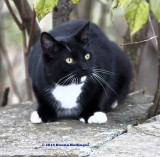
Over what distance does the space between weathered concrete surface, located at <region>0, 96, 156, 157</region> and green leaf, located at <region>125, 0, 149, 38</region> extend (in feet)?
2.40

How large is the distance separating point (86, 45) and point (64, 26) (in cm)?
50

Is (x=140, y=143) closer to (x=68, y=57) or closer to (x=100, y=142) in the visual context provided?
(x=100, y=142)

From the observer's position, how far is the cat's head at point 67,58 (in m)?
2.30

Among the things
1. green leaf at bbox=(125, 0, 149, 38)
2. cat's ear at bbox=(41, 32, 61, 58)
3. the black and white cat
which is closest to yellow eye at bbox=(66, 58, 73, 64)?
the black and white cat

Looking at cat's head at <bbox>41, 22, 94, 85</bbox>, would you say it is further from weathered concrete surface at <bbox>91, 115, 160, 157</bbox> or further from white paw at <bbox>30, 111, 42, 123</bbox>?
weathered concrete surface at <bbox>91, 115, 160, 157</bbox>

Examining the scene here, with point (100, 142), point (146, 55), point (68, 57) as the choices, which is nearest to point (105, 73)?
point (68, 57)

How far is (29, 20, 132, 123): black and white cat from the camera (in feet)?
7.68

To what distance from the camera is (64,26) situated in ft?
9.46

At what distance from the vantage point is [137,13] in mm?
1413

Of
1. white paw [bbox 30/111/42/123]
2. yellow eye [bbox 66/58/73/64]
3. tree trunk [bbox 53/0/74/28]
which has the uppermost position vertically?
tree trunk [bbox 53/0/74/28]

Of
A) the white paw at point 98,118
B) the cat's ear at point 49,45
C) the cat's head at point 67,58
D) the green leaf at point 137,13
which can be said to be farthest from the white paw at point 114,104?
the green leaf at point 137,13

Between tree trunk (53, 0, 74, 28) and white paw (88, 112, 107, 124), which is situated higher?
tree trunk (53, 0, 74, 28)

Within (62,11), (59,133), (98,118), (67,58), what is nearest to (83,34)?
(67,58)

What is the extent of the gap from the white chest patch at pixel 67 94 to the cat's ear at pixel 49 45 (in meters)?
0.28
